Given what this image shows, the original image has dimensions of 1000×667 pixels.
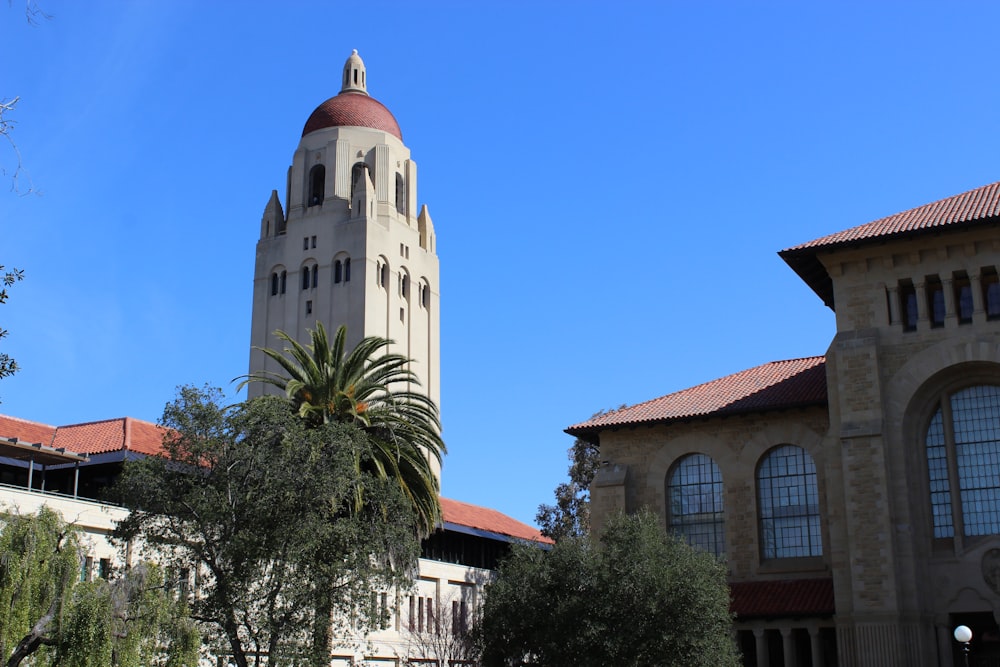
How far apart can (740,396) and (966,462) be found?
30.2 feet

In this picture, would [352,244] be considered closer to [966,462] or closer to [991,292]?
[991,292]

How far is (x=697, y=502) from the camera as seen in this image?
42.5 m

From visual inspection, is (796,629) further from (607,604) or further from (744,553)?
(607,604)

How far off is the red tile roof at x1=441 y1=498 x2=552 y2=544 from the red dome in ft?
115

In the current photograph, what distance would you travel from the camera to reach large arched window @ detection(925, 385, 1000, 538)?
116 feet

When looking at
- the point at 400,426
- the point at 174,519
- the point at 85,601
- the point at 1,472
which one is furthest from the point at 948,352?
the point at 1,472

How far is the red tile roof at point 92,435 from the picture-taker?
41.2 metres

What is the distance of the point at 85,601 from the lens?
2180 cm

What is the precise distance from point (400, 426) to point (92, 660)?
16.4 metres

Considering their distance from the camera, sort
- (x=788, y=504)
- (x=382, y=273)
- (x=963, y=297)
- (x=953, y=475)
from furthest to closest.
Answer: (x=382, y=273)
(x=788, y=504)
(x=963, y=297)
(x=953, y=475)

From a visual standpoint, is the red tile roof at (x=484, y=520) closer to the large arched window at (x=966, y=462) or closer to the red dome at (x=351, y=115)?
the large arched window at (x=966, y=462)

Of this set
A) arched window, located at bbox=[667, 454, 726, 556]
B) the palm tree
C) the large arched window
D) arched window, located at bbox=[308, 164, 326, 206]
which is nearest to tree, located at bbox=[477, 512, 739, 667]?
the palm tree

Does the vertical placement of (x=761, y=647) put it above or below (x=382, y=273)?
below

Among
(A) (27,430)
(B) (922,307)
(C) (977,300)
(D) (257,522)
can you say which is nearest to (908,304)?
(B) (922,307)
